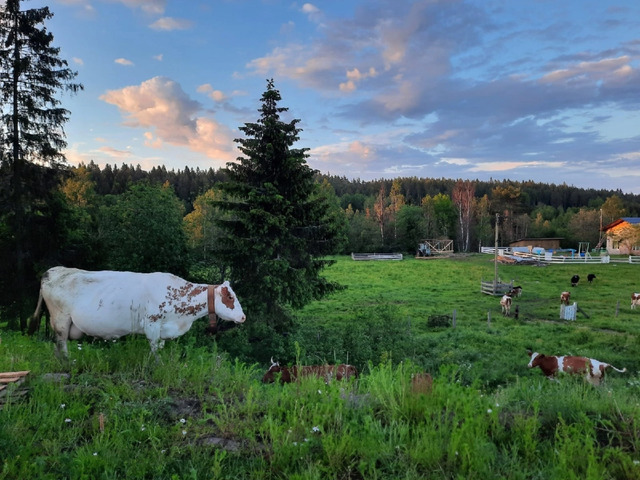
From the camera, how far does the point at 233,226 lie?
487 inches

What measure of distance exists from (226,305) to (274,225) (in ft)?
14.6

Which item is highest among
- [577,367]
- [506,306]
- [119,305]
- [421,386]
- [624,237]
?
[624,237]

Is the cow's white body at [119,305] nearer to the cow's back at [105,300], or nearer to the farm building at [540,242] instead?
the cow's back at [105,300]

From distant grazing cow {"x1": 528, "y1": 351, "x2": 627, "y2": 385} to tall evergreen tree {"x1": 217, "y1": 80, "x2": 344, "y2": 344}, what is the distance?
22.3 ft

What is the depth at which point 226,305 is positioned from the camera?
762 centimetres

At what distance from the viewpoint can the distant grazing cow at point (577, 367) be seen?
9.95 metres

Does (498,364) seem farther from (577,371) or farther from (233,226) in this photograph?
(233,226)

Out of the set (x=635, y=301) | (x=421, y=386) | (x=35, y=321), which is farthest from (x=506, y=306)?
(x=35, y=321)

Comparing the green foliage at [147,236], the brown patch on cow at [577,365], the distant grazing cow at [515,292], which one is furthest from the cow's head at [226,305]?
the distant grazing cow at [515,292]

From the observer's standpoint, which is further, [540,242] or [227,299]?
[540,242]

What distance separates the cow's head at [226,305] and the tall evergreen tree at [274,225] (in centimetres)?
334

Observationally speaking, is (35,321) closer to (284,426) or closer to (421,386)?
(284,426)

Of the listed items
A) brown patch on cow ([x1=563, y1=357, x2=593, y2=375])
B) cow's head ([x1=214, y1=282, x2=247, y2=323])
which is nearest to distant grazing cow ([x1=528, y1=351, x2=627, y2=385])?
brown patch on cow ([x1=563, y1=357, x2=593, y2=375])

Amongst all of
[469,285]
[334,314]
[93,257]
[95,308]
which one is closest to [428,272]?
[469,285]
